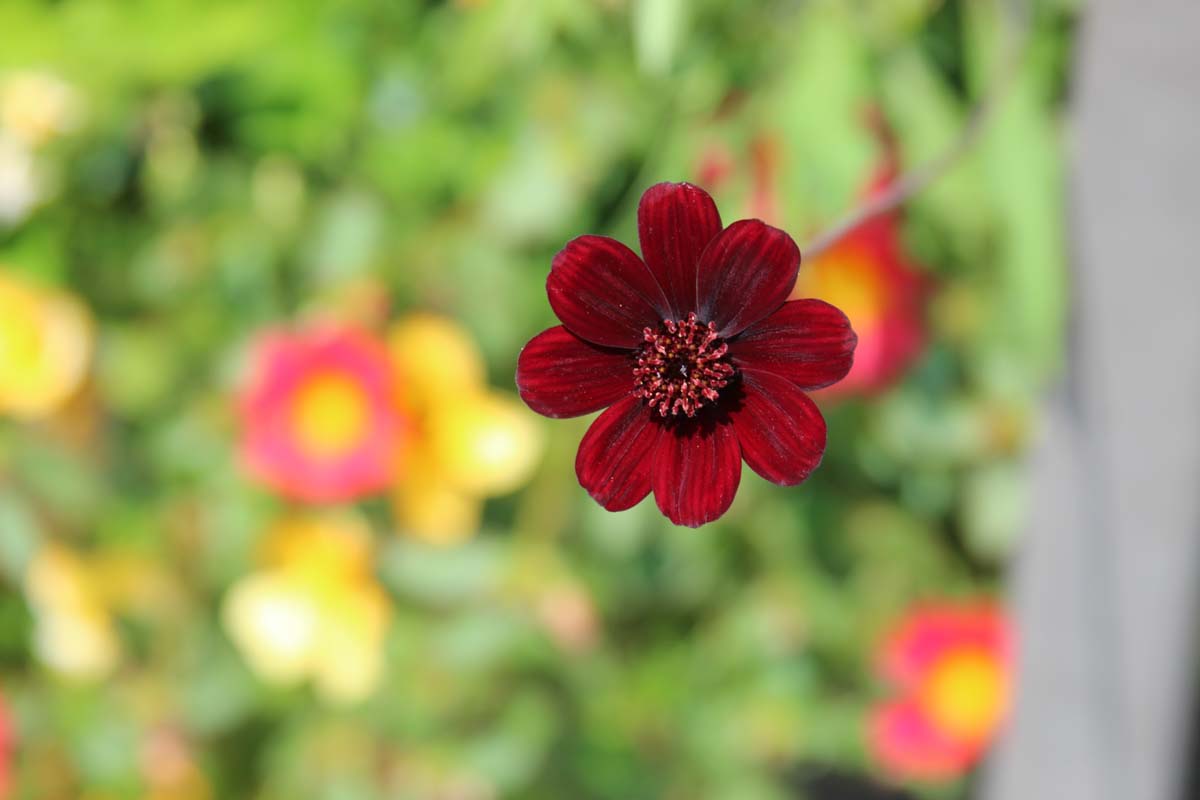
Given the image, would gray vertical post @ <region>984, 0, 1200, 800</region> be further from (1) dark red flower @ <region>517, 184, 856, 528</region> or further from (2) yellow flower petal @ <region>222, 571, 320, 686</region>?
(2) yellow flower petal @ <region>222, 571, 320, 686</region>

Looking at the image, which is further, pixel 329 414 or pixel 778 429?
pixel 329 414

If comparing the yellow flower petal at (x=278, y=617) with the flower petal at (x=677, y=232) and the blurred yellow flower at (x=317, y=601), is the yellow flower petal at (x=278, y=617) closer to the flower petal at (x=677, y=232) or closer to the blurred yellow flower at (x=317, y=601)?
the blurred yellow flower at (x=317, y=601)

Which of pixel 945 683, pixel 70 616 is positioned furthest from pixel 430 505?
pixel 945 683

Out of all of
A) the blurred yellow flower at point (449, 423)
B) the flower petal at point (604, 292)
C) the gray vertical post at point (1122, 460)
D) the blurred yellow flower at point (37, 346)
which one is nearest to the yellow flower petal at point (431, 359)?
the blurred yellow flower at point (449, 423)

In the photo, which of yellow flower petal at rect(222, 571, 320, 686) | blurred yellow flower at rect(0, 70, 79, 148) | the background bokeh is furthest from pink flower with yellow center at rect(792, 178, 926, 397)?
blurred yellow flower at rect(0, 70, 79, 148)

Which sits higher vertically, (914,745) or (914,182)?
(914,745)

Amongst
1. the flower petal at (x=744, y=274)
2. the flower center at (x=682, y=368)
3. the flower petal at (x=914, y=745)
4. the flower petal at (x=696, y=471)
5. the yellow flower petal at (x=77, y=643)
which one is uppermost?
→ the flower petal at (x=914, y=745)

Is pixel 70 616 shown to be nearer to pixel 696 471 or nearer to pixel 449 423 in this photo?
pixel 449 423
